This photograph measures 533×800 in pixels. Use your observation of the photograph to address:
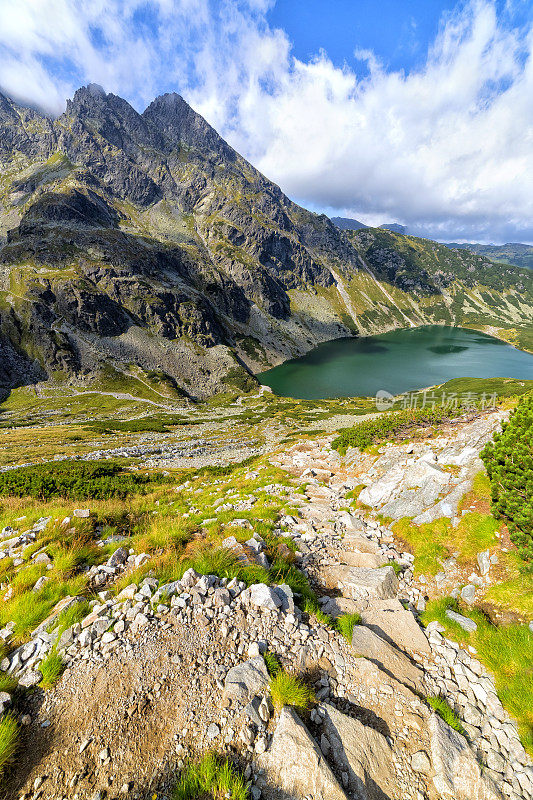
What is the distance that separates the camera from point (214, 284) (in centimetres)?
18962

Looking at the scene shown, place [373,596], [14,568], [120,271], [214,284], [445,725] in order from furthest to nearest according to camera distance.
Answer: [214,284] < [120,271] < [373,596] < [14,568] < [445,725]

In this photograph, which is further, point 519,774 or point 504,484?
point 504,484

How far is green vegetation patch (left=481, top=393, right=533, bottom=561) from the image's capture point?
8.52 meters

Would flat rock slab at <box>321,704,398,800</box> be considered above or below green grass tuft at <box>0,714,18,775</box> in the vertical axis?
below

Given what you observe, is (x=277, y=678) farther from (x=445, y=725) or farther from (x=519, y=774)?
(x=519, y=774)

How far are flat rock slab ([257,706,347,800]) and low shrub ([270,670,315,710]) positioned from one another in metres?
0.28

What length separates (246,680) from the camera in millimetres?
5000

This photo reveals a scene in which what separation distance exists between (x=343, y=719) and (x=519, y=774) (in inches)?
115

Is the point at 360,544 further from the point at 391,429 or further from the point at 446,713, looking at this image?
the point at 391,429

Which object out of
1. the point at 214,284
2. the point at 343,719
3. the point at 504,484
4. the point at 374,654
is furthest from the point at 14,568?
the point at 214,284

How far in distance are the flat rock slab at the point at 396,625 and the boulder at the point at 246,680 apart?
3225 millimetres

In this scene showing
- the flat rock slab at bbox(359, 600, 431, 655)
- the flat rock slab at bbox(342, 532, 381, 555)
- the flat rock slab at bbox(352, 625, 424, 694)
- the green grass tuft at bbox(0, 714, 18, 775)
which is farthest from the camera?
the flat rock slab at bbox(342, 532, 381, 555)

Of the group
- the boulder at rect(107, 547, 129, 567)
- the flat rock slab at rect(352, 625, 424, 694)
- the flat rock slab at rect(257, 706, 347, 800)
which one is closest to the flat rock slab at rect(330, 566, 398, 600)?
the flat rock slab at rect(352, 625, 424, 694)

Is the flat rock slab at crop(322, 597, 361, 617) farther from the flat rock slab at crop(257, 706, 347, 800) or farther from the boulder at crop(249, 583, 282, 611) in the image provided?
the flat rock slab at crop(257, 706, 347, 800)
